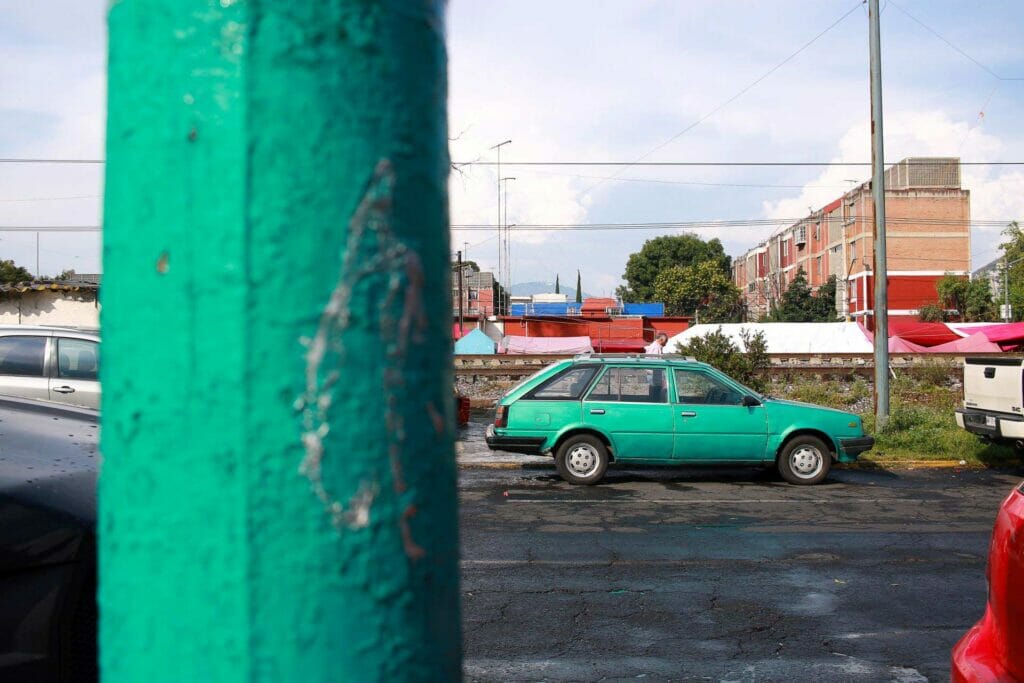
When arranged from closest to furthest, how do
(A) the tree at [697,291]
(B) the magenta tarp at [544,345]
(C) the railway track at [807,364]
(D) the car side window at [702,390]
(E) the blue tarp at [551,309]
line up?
(D) the car side window at [702,390] → (C) the railway track at [807,364] → (B) the magenta tarp at [544,345] → (E) the blue tarp at [551,309] → (A) the tree at [697,291]

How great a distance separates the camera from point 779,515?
978 cm

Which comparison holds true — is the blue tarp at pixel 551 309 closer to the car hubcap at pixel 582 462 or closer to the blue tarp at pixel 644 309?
the blue tarp at pixel 644 309

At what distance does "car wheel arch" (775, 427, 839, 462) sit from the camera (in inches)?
480

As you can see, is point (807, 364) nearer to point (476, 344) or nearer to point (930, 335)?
point (930, 335)

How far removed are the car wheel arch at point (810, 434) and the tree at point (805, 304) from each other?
5911 cm

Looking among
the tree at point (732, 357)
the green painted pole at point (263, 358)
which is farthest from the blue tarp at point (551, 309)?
the green painted pole at point (263, 358)

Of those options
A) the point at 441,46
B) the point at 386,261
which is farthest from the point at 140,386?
the point at 441,46

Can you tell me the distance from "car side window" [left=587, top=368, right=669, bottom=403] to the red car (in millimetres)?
8740

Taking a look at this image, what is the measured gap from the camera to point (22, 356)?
10.6m

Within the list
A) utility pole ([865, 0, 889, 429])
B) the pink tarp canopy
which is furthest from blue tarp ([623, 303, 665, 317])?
utility pole ([865, 0, 889, 429])

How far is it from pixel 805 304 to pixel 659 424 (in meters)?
63.3

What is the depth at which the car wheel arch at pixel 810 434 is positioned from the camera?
12180 mm

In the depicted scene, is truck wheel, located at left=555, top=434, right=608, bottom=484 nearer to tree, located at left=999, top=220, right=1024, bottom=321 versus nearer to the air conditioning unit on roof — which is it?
tree, located at left=999, top=220, right=1024, bottom=321

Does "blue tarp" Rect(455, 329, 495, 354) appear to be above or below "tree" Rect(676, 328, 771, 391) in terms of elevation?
above
